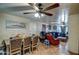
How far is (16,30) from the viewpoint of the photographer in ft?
7.85

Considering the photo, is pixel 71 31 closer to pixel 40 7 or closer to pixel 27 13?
pixel 40 7

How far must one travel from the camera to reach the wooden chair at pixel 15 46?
2372 millimetres

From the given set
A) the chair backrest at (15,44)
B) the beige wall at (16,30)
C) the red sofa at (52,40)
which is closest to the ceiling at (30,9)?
the beige wall at (16,30)

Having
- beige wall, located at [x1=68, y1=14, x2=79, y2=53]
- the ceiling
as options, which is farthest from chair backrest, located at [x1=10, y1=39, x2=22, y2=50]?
beige wall, located at [x1=68, y1=14, x2=79, y2=53]

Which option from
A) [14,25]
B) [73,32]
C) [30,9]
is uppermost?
[30,9]

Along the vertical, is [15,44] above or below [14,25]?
below

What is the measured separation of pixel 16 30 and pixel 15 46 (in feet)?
1.00

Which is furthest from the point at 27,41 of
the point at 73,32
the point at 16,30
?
the point at 73,32

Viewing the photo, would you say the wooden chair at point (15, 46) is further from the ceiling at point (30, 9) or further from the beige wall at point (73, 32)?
the beige wall at point (73, 32)

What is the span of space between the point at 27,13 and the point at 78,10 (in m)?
0.97

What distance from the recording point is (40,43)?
2.44 metres

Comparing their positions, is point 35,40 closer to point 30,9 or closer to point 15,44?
point 15,44

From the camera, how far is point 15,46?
2393 mm

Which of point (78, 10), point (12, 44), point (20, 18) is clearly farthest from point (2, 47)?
point (78, 10)
